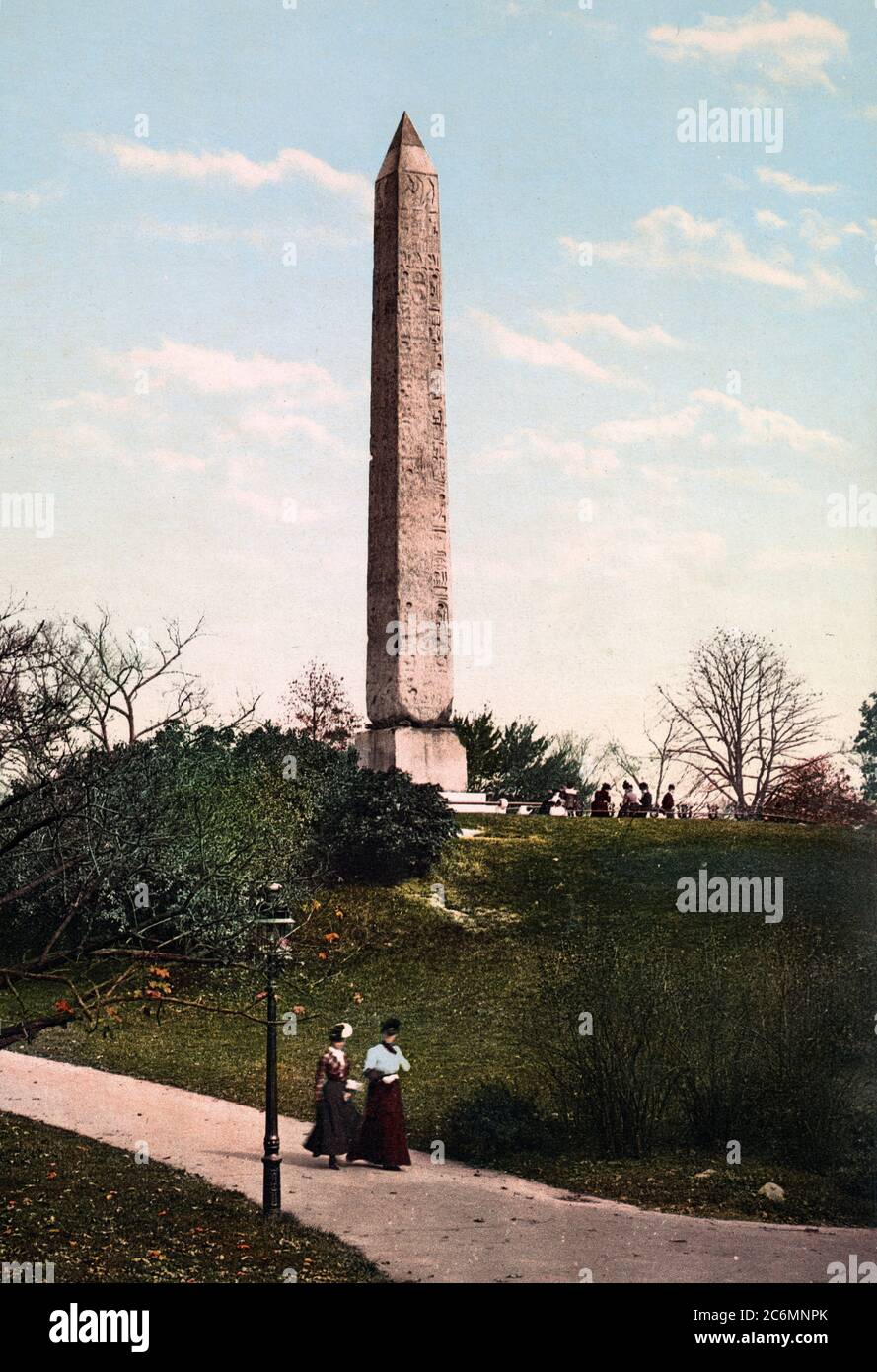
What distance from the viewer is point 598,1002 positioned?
1534cm

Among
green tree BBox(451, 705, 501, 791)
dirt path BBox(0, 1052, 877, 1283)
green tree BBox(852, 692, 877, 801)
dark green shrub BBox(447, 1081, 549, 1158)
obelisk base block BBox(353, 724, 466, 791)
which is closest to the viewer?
dirt path BBox(0, 1052, 877, 1283)

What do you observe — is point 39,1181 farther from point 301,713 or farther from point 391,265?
point 301,713

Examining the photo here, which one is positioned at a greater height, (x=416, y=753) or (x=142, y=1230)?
(x=416, y=753)

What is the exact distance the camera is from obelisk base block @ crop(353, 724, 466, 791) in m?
25.2

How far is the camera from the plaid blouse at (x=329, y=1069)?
1459 cm

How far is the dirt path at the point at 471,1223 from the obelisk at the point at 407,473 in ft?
31.2

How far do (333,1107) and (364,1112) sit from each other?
0.33m

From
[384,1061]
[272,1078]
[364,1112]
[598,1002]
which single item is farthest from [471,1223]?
[598,1002]

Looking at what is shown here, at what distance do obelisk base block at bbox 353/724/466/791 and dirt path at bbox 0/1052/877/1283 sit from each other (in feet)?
29.9

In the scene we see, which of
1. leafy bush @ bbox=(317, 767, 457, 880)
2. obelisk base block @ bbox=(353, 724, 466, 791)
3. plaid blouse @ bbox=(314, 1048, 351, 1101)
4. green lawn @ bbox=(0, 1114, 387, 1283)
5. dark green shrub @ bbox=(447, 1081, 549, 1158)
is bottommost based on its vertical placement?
green lawn @ bbox=(0, 1114, 387, 1283)

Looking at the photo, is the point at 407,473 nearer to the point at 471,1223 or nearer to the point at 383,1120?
the point at 383,1120

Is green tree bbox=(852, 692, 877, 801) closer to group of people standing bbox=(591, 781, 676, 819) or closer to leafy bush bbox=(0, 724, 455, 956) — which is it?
group of people standing bbox=(591, 781, 676, 819)

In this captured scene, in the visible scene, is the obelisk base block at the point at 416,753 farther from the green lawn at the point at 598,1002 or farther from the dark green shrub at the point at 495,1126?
the dark green shrub at the point at 495,1126

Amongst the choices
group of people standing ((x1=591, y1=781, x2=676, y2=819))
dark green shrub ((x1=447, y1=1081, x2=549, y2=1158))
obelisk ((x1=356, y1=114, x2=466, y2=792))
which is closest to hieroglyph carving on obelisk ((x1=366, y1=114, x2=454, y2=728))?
obelisk ((x1=356, y1=114, x2=466, y2=792))
